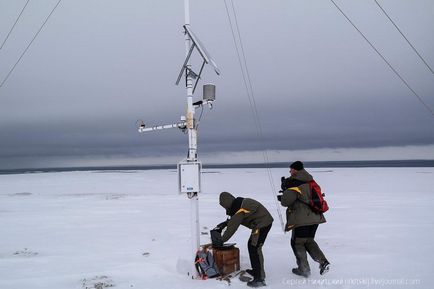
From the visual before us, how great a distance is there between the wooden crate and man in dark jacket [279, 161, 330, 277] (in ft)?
3.68

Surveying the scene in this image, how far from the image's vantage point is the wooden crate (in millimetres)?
6223

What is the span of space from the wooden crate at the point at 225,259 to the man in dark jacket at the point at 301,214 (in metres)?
1.12

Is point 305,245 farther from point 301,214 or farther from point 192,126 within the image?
point 192,126

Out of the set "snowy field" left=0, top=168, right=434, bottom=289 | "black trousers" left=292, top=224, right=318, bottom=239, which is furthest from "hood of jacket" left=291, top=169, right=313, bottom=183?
"snowy field" left=0, top=168, right=434, bottom=289

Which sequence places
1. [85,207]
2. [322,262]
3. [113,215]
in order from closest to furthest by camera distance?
[322,262] < [113,215] < [85,207]

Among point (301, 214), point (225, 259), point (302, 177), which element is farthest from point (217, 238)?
point (302, 177)

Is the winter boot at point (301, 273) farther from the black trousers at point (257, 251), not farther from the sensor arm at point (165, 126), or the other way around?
the sensor arm at point (165, 126)

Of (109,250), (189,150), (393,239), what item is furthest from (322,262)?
(109,250)

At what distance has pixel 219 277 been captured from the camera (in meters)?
6.18

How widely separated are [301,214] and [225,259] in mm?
1568

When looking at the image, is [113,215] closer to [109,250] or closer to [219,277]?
[109,250]

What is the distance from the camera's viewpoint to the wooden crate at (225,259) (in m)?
6.22

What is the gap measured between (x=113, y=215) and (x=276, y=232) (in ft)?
22.9

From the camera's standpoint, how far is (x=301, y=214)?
5895 mm
